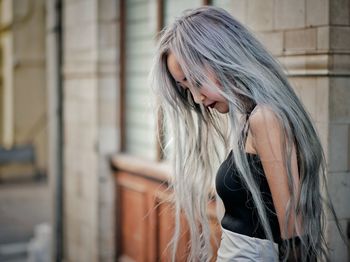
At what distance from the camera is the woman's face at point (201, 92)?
2850mm

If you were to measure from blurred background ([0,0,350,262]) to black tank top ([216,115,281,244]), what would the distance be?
93 cm

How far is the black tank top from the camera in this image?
2.79m

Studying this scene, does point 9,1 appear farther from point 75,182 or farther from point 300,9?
point 300,9

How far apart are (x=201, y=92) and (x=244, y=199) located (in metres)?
0.47

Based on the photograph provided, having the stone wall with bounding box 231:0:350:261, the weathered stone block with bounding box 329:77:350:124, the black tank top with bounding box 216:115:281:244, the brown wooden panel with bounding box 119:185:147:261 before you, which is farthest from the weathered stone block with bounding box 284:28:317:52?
the brown wooden panel with bounding box 119:185:147:261

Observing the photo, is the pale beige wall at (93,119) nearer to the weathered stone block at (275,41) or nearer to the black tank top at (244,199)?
the weathered stone block at (275,41)

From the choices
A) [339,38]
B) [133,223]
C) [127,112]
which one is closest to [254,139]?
[339,38]

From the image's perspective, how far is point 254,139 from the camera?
2709mm

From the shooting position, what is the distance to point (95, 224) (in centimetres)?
684

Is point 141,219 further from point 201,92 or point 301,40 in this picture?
point 201,92

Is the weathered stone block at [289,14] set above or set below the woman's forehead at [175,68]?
above

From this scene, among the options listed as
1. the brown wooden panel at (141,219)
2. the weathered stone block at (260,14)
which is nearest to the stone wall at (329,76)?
the weathered stone block at (260,14)

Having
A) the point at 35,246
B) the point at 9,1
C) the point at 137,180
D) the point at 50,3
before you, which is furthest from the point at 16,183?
Result: the point at 137,180

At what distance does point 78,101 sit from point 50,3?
1347mm
